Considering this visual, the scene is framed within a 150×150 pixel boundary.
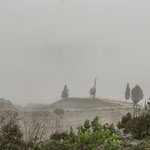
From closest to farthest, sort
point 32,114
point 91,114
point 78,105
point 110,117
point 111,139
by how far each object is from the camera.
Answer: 1. point 111,139
2. point 32,114
3. point 91,114
4. point 110,117
5. point 78,105

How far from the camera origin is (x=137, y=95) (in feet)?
160

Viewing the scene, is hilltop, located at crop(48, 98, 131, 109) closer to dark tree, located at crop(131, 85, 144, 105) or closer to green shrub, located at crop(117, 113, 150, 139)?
dark tree, located at crop(131, 85, 144, 105)

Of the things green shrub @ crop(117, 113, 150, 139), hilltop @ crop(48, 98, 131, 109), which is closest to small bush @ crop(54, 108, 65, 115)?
hilltop @ crop(48, 98, 131, 109)

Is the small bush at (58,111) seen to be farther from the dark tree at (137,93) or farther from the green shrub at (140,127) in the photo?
the dark tree at (137,93)

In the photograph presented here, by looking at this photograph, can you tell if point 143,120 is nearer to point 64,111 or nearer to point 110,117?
point 64,111

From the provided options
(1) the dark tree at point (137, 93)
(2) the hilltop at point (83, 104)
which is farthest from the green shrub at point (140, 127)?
(1) the dark tree at point (137, 93)

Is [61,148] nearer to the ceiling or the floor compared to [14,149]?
nearer to the ceiling

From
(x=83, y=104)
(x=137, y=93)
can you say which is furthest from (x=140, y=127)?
(x=137, y=93)

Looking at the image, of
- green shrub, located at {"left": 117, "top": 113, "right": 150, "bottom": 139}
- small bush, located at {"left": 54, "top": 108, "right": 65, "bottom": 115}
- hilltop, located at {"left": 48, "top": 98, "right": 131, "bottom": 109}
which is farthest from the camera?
hilltop, located at {"left": 48, "top": 98, "right": 131, "bottom": 109}

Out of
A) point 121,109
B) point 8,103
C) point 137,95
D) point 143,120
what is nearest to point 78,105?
point 121,109

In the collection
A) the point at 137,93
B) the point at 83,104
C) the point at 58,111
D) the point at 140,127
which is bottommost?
the point at 58,111

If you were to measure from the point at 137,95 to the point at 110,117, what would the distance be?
20019mm

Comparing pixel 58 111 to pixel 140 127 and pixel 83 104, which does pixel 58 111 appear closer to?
pixel 83 104

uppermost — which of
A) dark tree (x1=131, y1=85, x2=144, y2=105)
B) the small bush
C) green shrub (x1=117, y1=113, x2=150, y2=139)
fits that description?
dark tree (x1=131, y1=85, x2=144, y2=105)
